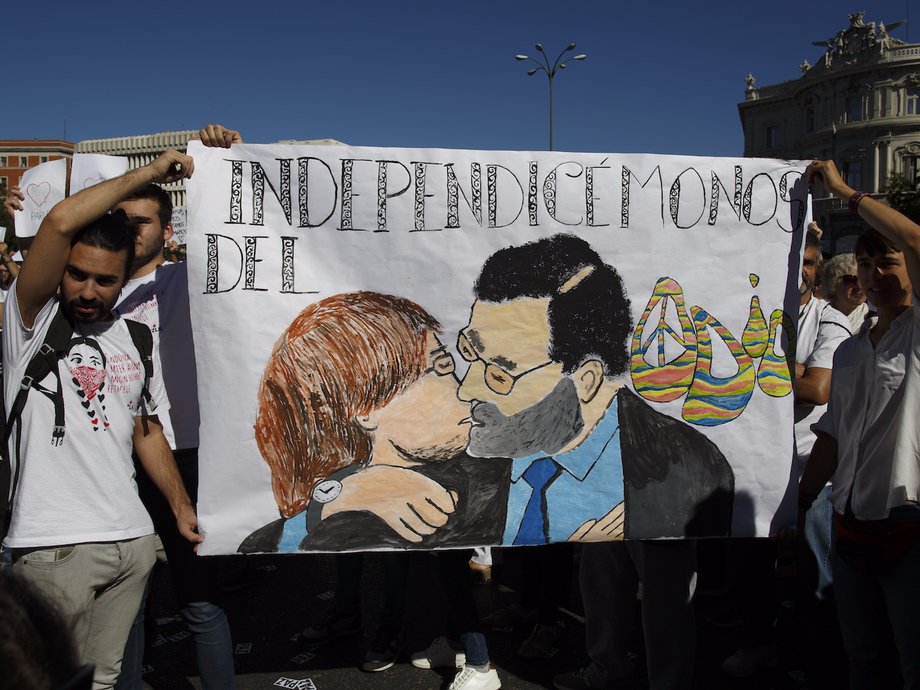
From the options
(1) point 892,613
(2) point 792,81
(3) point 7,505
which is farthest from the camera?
(2) point 792,81

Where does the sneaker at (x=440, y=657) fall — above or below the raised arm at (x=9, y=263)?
below

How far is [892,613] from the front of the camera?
6.77 ft

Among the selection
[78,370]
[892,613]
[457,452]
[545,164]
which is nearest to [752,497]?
[892,613]

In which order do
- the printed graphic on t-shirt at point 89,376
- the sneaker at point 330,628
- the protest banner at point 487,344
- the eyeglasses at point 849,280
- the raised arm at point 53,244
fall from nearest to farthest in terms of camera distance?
the raised arm at point 53,244, the printed graphic on t-shirt at point 89,376, the protest banner at point 487,344, the sneaker at point 330,628, the eyeglasses at point 849,280

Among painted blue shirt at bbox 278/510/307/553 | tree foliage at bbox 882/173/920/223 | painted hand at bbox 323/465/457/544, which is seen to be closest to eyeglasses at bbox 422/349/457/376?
painted hand at bbox 323/465/457/544

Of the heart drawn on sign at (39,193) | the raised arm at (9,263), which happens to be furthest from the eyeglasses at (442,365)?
the raised arm at (9,263)

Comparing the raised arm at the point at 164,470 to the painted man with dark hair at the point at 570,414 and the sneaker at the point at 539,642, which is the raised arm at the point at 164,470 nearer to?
the painted man with dark hair at the point at 570,414

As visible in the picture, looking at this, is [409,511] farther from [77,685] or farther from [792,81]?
[792,81]

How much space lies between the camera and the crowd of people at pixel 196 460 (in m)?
1.90

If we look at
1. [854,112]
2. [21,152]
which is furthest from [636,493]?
[21,152]

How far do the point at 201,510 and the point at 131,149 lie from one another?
3731 inches

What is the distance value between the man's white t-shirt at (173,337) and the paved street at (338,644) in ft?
3.88

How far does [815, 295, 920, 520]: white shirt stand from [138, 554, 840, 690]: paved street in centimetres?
128

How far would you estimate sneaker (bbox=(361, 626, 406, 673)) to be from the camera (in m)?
3.07
